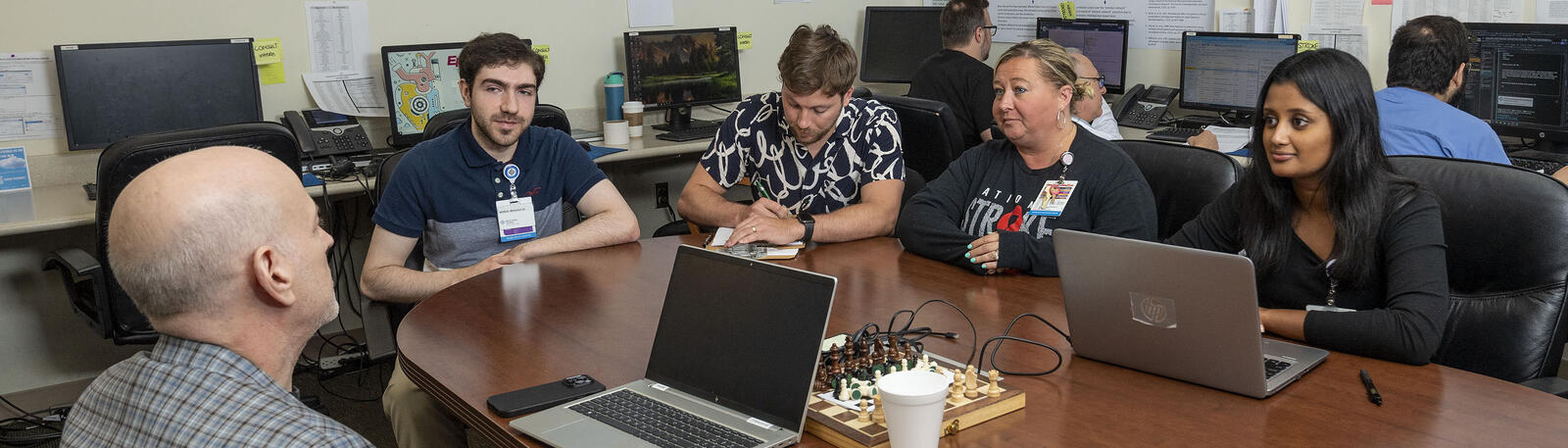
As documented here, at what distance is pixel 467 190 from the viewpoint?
8.59 ft

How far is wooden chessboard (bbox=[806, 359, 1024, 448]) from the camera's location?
1.34 meters

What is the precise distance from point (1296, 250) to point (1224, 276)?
1.93ft

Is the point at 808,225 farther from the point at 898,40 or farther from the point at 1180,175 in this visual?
the point at 898,40

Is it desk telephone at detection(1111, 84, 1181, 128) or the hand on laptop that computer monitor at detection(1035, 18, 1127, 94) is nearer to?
desk telephone at detection(1111, 84, 1181, 128)

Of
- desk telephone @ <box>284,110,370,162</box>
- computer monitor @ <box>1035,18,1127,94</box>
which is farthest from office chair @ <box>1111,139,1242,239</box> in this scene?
desk telephone @ <box>284,110,370,162</box>

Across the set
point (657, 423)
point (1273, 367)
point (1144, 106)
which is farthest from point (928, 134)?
point (657, 423)

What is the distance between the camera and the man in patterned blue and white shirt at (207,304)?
105cm

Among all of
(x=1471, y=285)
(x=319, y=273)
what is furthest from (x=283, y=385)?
(x=1471, y=285)

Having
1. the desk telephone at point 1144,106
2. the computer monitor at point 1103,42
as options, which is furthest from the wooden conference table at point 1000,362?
the computer monitor at point 1103,42

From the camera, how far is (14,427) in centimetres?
346

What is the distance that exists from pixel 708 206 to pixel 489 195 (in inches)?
22.3

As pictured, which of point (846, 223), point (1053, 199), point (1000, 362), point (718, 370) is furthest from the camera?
point (846, 223)

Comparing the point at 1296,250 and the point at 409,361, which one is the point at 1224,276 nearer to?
the point at 1296,250

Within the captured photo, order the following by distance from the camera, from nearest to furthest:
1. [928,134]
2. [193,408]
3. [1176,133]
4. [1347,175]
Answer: [193,408]
[1347,175]
[928,134]
[1176,133]
